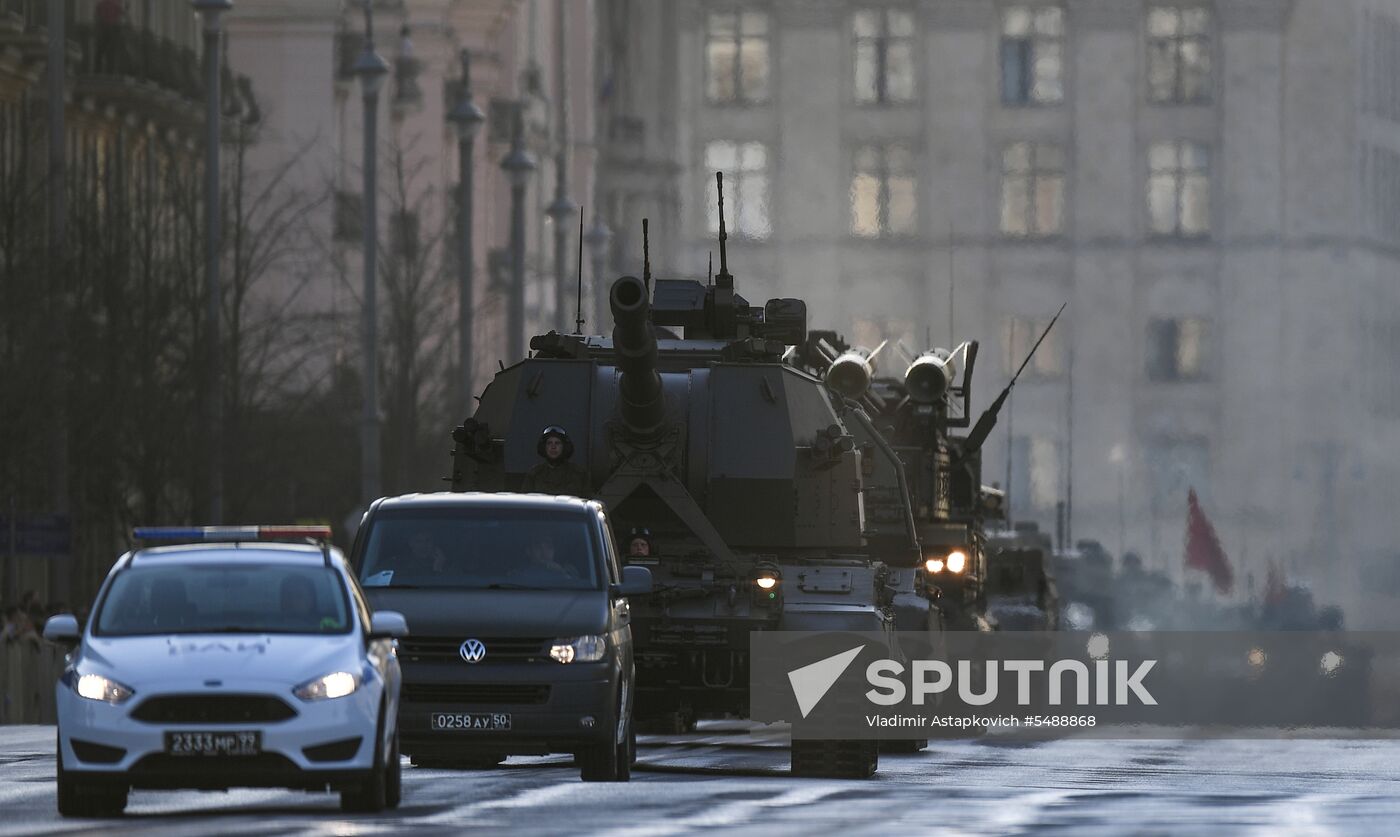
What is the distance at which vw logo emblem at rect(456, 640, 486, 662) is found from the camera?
24875 millimetres

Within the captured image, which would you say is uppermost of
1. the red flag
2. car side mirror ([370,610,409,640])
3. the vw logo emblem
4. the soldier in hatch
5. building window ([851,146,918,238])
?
building window ([851,146,918,238])

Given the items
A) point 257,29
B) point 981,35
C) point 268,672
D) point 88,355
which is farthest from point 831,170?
point 268,672

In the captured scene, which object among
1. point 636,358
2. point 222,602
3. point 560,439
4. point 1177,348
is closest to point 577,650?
point 222,602

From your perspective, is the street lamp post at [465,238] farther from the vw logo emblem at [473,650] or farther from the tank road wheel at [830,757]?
the vw logo emblem at [473,650]

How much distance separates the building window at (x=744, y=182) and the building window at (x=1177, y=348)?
11415mm

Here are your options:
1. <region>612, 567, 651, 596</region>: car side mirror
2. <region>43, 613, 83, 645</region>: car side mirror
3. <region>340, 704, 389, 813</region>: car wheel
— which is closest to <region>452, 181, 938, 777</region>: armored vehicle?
<region>612, 567, 651, 596</region>: car side mirror

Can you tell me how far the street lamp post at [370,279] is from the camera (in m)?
59.4

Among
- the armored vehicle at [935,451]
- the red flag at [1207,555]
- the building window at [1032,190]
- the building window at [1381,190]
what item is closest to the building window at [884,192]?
the building window at [1032,190]

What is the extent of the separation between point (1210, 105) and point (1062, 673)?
81.2m

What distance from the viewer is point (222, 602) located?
22500 millimetres

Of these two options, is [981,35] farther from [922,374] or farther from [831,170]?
[922,374]

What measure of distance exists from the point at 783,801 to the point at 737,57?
336ft

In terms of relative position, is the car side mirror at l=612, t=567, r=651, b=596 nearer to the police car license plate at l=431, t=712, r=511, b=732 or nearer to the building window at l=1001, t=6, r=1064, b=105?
the police car license plate at l=431, t=712, r=511, b=732

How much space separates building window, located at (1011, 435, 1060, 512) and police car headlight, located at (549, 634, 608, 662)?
92017 millimetres
